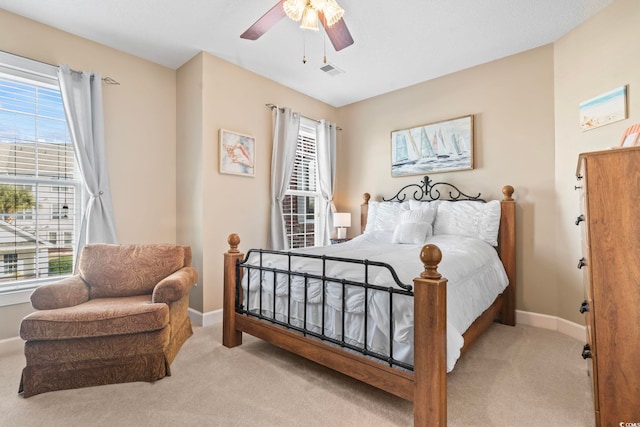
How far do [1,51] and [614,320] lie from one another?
14.6ft

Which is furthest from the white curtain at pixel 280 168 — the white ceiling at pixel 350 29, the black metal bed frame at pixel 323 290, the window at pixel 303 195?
the black metal bed frame at pixel 323 290

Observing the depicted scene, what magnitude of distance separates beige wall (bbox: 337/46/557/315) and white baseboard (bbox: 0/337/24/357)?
13.5 feet

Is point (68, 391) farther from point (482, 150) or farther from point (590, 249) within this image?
point (482, 150)

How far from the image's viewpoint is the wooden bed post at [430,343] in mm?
1438

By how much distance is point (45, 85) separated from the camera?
274cm

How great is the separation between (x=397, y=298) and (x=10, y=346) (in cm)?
312

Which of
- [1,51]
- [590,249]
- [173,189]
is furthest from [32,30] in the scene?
[590,249]

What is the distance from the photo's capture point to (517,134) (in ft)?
10.6

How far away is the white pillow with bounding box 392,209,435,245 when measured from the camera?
3057 millimetres

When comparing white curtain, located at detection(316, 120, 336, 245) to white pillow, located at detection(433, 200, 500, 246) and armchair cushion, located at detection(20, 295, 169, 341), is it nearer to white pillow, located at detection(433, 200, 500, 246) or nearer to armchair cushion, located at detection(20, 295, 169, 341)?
white pillow, located at detection(433, 200, 500, 246)

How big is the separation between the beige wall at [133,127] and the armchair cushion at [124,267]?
658 millimetres

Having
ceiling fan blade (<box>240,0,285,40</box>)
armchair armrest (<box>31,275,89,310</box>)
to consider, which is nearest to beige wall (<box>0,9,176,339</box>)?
armchair armrest (<box>31,275,89,310</box>)

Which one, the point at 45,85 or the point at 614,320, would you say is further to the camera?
the point at 45,85

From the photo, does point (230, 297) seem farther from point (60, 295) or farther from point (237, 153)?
point (237, 153)
